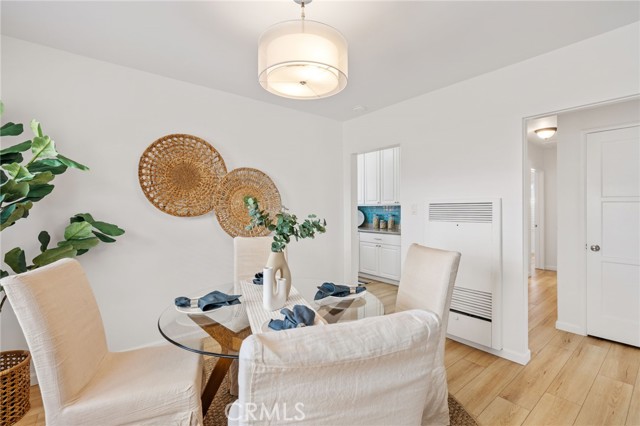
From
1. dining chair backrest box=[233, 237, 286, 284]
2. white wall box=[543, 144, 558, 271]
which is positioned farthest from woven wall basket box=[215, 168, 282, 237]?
white wall box=[543, 144, 558, 271]

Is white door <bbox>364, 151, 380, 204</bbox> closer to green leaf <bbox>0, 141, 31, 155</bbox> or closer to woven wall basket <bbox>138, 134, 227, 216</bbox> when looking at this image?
woven wall basket <bbox>138, 134, 227, 216</bbox>

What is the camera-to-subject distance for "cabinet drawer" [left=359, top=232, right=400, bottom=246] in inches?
191

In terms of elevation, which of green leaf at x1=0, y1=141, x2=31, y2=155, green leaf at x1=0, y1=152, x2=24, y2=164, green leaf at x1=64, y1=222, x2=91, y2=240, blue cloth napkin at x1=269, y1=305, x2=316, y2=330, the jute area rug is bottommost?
the jute area rug

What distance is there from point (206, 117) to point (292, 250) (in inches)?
69.1

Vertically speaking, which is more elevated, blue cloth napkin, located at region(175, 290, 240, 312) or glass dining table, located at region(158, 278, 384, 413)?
blue cloth napkin, located at region(175, 290, 240, 312)

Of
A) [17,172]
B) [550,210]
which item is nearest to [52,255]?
[17,172]

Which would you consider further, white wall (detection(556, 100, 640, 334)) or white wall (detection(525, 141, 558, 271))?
white wall (detection(525, 141, 558, 271))

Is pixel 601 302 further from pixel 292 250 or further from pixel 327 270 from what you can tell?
pixel 292 250

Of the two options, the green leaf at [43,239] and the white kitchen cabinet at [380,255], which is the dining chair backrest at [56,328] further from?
the white kitchen cabinet at [380,255]

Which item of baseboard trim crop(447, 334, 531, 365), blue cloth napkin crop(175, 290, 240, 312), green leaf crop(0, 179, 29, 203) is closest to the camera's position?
blue cloth napkin crop(175, 290, 240, 312)

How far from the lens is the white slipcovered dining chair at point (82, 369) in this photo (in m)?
1.17

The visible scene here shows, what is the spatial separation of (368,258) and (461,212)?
2.68 meters

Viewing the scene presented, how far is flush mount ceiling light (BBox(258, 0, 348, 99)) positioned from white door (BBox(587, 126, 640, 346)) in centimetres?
291

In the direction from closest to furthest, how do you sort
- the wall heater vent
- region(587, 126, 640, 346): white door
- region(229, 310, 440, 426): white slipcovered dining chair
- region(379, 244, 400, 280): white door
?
region(229, 310, 440, 426): white slipcovered dining chair, the wall heater vent, region(587, 126, 640, 346): white door, region(379, 244, 400, 280): white door
